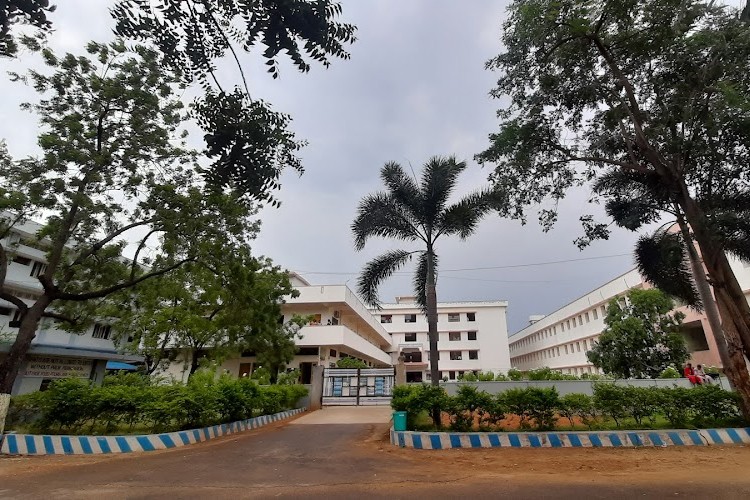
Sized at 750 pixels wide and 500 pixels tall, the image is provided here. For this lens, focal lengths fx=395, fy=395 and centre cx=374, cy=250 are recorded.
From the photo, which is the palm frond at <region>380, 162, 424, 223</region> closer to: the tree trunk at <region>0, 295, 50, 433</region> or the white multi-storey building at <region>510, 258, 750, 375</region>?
the tree trunk at <region>0, 295, 50, 433</region>

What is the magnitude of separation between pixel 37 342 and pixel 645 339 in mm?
31043

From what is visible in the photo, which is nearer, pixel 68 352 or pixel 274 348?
pixel 274 348

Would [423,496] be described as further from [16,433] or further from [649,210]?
[649,210]

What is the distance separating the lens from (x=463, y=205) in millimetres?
11992

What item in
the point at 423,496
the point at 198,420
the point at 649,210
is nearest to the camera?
the point at 423,496

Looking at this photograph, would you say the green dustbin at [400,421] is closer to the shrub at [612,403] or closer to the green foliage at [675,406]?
the shrub at [612,403]

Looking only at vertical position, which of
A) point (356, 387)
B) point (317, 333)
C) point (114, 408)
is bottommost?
point (114, 408)

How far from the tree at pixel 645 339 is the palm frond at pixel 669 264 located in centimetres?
1025

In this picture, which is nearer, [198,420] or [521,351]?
[198,420]

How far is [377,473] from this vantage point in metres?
6.30

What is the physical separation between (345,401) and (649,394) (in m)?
14.0

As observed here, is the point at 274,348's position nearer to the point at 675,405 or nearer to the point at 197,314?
the point at 197,314

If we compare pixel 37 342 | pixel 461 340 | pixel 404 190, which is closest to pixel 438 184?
pixel 404 190

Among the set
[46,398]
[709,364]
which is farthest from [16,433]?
[709,364]
